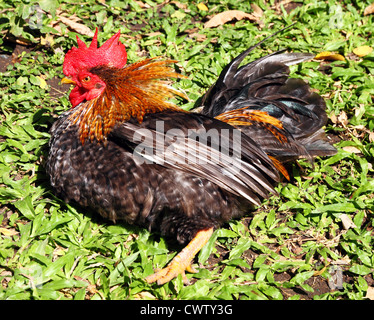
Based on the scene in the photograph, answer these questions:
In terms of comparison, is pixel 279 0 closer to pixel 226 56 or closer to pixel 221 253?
pixel 226 56

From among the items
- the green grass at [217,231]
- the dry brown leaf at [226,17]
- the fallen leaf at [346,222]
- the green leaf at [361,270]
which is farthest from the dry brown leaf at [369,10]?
the green leaf at [361,270]

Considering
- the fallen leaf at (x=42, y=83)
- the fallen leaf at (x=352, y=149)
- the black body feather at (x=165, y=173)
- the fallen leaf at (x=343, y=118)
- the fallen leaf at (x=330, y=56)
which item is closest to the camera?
the black body feather at (x=165, y=173)

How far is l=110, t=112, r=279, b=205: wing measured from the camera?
3559 millimetres

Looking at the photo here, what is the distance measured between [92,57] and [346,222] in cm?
275

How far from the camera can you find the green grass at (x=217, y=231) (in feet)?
11.5

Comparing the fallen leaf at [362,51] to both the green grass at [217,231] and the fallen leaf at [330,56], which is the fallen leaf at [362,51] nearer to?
the green grass at [217,231]

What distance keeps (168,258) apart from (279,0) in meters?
4.61

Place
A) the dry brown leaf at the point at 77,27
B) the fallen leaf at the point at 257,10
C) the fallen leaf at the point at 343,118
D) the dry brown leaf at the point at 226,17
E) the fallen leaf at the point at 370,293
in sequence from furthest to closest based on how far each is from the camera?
the fallen leaf at the point at 257,10
the dry brown leaf at the point at 226,17
the dry brown leaf at the point at 77,27
the fallen leaf at the point at 343,118
the fallen leaf at the point at 370,293

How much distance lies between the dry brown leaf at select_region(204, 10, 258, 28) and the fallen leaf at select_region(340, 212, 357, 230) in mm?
3375

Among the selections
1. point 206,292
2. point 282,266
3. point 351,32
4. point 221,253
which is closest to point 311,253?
point 282,266

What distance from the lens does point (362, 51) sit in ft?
19.0

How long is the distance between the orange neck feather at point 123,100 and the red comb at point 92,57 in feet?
0.26

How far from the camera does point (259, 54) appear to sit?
5.86 meters

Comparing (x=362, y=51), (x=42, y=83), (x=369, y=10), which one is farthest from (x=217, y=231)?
(x=369, y=10)
